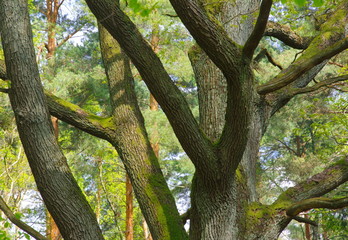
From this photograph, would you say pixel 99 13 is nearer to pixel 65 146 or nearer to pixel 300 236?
pixel 65 146

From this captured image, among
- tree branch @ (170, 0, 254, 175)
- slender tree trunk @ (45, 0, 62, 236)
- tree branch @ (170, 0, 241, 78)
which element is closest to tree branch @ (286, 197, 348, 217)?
tree branch @ (170, 0, 254, 175)

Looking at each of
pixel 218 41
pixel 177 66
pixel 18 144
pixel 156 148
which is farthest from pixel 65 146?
pixel 218 41

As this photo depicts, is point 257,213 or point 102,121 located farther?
point 102,121

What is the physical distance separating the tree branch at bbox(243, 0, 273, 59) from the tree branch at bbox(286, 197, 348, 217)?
47.8 inches

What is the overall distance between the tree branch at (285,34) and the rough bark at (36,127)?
2.28 m

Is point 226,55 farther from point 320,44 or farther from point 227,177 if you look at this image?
point 320,44

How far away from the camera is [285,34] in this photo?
13.6 ft

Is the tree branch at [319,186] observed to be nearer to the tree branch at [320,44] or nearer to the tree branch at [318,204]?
the tree branch at [318,204]

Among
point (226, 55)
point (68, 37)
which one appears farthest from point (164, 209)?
point (68, 37)

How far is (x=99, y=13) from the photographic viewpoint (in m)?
2.84

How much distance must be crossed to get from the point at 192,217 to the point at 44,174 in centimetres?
118

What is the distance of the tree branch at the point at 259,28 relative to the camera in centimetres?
222

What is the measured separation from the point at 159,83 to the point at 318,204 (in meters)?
1.42

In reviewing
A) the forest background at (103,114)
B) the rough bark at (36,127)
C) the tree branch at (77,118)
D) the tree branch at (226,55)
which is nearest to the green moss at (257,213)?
the tree branch at (226,55)
